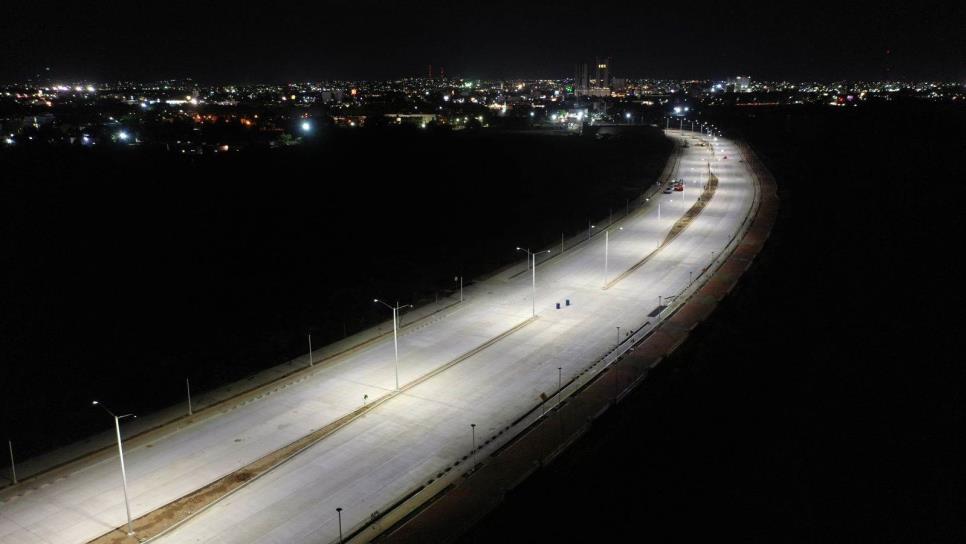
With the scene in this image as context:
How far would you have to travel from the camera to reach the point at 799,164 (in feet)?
409

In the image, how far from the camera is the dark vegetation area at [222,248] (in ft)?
121

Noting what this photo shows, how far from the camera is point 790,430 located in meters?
27.8

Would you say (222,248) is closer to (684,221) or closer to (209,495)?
(209,495)

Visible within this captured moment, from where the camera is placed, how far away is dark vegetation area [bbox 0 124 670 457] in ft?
121

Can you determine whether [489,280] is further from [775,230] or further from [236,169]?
[236,169]

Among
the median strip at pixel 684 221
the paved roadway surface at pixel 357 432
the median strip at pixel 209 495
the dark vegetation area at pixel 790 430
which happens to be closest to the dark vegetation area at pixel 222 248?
the paved roadway surface at pixel 357 432

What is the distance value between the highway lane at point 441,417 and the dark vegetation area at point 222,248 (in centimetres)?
1096

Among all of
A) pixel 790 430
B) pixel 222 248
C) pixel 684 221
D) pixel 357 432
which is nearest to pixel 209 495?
pixel 357 432

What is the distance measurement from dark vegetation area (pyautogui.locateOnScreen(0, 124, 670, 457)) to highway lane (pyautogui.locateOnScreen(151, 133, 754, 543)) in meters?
11.0

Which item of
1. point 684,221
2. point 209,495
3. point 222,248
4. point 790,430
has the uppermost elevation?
point 684,221

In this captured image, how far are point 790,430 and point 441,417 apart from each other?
14996 mm

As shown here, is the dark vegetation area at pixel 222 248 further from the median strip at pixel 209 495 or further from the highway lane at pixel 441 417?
the highway lane at pixel 441 417

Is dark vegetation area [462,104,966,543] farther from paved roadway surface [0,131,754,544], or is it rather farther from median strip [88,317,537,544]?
median strip [88,317,537,544]

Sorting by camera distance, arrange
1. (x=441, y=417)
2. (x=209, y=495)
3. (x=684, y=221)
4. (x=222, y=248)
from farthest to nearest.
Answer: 1. (x=684, y=221)
2. (x=222, y=248)
3. (x=441, y=417)
4. (x=209, y=495)
